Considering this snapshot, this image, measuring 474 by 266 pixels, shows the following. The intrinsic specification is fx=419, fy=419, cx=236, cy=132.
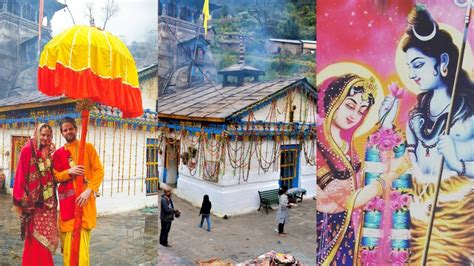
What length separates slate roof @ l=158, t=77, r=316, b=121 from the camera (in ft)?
11.6

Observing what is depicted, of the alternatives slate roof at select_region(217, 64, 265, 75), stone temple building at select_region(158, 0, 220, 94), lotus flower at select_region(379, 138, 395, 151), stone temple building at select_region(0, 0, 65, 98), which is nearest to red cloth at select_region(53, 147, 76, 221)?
stone temple building at select_region(0, 0, 65, 98)

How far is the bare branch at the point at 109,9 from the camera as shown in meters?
3.20

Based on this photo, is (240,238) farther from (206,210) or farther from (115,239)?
(115,239)

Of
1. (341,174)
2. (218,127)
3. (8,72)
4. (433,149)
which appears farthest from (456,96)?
(8,72)

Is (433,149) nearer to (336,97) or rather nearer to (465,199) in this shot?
(465,199)

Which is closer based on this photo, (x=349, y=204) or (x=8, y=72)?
(x=8, y=72)

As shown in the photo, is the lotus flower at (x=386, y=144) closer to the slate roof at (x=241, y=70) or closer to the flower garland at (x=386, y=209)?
the flower garland at (x=386, y=209)

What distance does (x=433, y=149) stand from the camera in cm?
319

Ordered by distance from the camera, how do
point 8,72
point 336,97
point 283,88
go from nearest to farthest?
point 8,72 < point 336,97 < point 283,88

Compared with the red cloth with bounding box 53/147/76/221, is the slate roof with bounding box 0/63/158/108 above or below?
above

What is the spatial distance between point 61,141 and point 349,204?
2.31 metres

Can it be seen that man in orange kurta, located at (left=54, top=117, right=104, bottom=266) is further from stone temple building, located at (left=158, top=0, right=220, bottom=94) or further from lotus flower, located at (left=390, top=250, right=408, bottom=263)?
lotus flower, located at (left=390, top=250, right=408, bottom=263)

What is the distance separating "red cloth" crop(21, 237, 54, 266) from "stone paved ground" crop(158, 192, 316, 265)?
87 cm

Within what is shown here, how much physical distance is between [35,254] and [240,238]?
162 centimetres
